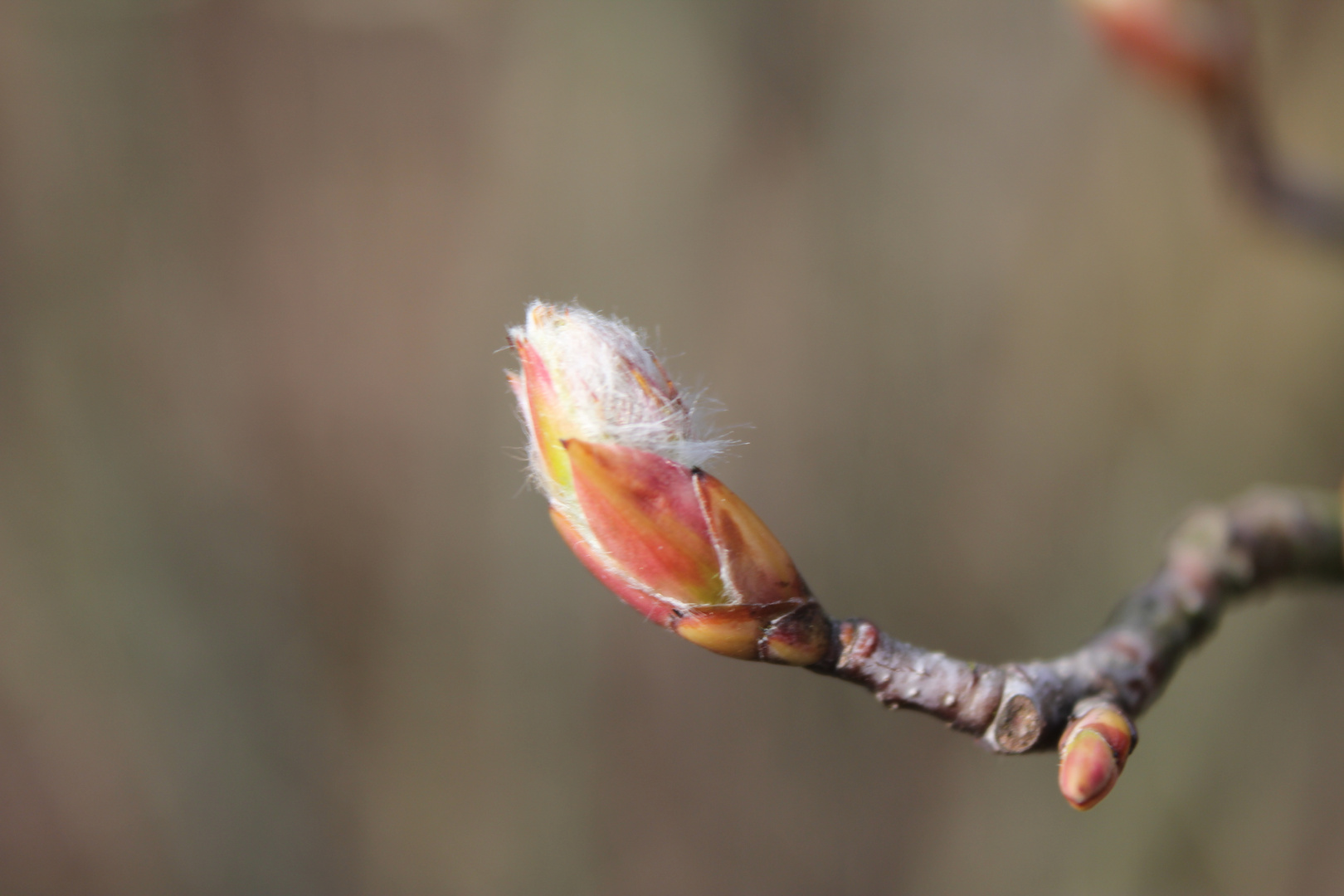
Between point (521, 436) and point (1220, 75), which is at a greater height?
point (1220, 75)

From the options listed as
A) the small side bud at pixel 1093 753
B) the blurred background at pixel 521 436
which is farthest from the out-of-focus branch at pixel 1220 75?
the blurred background at pixel 521 436

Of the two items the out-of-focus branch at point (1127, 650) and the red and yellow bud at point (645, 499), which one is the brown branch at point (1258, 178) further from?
the red and yellow bud at point (645, 499)

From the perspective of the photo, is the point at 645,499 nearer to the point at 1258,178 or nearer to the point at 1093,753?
the point at 1093,753

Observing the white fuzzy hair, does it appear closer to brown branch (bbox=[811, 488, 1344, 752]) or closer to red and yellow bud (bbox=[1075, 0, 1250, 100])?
brown branch (bbox=[811, 488, 1344, 752])

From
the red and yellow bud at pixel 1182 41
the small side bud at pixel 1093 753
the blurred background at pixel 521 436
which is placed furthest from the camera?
the blurred background at pixel 521 436

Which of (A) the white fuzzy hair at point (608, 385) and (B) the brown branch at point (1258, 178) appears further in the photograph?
(B) the brown branch at point (1258, 178)

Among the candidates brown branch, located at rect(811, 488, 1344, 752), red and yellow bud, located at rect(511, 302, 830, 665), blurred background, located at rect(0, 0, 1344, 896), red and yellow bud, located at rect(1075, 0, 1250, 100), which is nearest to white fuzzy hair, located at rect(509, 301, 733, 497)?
red and yellow bud, located at rect(511, 302, 830, 665)

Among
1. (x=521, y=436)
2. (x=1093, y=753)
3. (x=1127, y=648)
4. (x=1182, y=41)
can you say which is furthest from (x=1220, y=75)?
(x=521, y=436)
